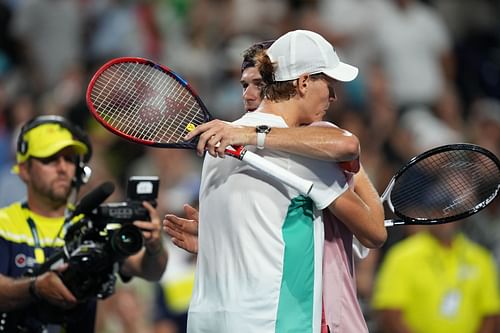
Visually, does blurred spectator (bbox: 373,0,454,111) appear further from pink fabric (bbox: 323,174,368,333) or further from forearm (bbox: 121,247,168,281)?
pink fabric (bbox: 323,174,368,333)

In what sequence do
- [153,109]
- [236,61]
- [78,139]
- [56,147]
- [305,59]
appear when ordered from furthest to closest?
[236,61] → [78,139] → [56,147] → [153,109] → [305,59]

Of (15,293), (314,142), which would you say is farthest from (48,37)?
(314,142)

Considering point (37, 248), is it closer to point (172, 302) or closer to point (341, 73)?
point (341, 73)

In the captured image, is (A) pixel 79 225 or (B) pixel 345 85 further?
(B) pixel 345 85

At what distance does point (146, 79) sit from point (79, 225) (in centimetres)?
98

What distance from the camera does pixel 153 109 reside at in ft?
18.0

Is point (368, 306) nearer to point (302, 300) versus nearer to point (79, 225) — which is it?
point (79, 225)

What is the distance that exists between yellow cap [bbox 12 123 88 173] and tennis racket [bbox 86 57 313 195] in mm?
1010

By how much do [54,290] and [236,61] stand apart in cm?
606

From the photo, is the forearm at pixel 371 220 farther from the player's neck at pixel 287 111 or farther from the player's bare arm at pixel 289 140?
the player's neck at pixel 287 111

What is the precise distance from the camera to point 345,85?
12.2 meters

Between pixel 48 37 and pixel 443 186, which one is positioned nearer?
pixel 443 186

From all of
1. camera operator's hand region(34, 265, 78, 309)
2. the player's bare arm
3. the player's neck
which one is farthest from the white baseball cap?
camera operator's hand region(34, 265, 78, 309)

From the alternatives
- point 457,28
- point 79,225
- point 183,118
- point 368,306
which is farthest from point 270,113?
point 457,28
